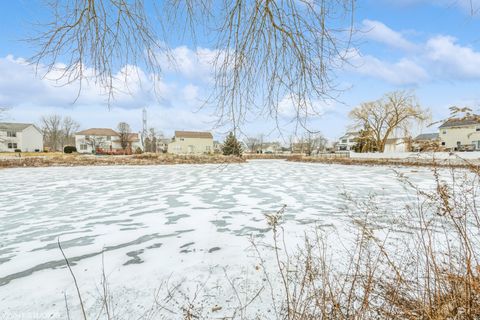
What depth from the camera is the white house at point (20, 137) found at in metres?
43.0

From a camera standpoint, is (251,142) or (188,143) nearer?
(251,142)

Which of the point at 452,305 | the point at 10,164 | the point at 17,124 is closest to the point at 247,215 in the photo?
the point at 452,305

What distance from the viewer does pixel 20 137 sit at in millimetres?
43781

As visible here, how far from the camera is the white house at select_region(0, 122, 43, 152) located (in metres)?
43.0

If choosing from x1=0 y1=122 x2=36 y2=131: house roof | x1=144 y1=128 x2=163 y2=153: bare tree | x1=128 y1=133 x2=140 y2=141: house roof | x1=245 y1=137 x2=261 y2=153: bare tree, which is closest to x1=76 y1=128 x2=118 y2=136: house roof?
x1=128 y1=133 x2=140 y2=141: house roof

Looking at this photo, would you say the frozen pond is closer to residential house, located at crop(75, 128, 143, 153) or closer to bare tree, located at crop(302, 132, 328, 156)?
bare tree, located at crop(302, 132, 328, 156)

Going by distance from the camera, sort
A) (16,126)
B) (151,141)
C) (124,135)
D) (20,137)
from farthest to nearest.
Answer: (151,141)
(124,135)
(16,126)
(20,137)

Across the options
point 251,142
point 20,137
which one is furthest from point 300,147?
point 20,137

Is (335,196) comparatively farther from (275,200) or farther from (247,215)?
(247,215)

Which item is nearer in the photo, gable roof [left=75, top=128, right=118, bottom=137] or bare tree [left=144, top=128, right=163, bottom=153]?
gable roof [left=75, top=128, right=118, bottom=137]

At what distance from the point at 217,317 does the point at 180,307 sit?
326 mm

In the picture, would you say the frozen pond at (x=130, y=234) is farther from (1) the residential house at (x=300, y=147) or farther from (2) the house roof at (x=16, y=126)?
(2) the house roof at (x=16, y=126)

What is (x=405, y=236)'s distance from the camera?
3.19 metres

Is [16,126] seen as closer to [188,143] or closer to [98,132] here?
[98,132]
